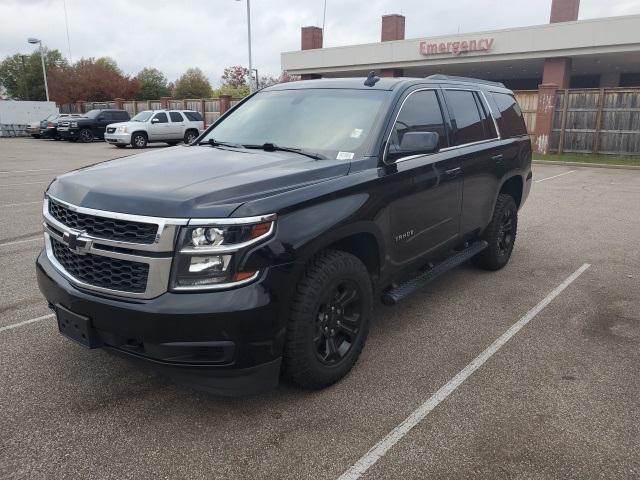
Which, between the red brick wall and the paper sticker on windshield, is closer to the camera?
the paper sticker on windshield

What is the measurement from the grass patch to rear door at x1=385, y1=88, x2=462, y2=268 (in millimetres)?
16094

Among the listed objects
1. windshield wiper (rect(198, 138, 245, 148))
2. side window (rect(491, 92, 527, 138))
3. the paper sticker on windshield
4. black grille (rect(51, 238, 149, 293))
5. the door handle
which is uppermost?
side window (rect(491, 92, 527, 138))

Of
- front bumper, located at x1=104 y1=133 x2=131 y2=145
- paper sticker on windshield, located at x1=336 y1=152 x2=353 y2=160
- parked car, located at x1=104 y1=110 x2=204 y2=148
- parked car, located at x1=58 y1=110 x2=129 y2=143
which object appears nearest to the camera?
paper sticker on windshield, located at x1=336 y1=152 x2=353 y2=160

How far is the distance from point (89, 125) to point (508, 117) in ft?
91.8

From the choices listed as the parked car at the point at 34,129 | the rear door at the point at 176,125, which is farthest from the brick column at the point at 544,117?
the parked car at the point at 34,129

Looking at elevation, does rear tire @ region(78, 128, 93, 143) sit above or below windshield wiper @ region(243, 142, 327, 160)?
below

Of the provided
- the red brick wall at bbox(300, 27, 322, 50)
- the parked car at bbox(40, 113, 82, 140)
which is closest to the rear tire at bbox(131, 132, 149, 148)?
the parked car at bbox(40, 113, 82, 140)

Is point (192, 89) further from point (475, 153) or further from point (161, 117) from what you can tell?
point (475, 153)

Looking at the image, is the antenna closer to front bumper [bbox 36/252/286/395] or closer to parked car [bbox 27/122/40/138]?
front bumper [bbox 36/252/286/395]

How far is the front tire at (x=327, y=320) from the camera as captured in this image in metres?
3.07

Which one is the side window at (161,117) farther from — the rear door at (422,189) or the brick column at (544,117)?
the rear door at (422,189)

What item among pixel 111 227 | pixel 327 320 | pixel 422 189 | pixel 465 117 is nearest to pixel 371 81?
pixel 422 189

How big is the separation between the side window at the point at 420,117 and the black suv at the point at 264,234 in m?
0.02

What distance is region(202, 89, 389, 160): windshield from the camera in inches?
153
